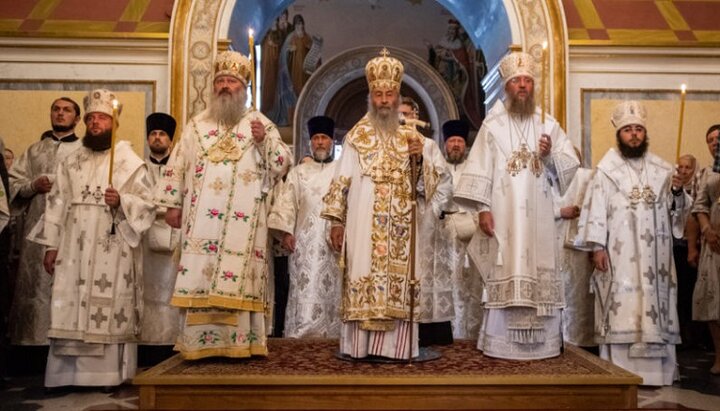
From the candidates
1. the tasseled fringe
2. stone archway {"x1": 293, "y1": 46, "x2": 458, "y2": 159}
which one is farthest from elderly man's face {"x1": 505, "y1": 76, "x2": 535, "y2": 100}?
stone archway {"x1": 293, "y1": 46, "x2": 458, "y2": 159}

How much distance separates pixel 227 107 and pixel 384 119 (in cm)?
109

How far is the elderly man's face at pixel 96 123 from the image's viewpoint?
19.6ft

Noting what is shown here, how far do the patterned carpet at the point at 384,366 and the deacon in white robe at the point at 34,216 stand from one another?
2.40 m

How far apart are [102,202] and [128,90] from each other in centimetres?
249

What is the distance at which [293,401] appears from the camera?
14.0 ft

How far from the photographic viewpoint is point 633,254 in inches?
236

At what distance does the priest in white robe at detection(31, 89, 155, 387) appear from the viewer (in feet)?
18.3

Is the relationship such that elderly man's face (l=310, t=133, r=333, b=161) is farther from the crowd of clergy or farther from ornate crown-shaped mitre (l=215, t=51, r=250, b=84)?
ornate crown-shaped mitre (l=215, t=51, r=250, b=84)

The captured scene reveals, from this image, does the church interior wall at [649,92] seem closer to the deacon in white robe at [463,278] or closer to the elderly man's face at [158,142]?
the deacon in white robe at [463,278]

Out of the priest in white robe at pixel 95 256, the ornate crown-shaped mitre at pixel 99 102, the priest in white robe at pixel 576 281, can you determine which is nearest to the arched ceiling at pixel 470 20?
the priest in white robe at pixel 576 281

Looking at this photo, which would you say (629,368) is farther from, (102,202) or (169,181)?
(102,202)

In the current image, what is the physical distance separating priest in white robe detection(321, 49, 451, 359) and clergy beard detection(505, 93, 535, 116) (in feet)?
2.57

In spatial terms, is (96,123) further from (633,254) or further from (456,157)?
(633,254)

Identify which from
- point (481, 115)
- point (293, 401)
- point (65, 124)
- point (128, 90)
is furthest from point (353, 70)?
point (293, 401)
